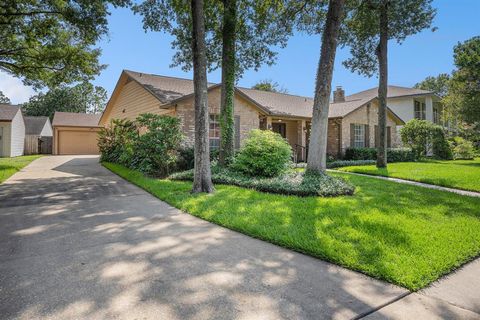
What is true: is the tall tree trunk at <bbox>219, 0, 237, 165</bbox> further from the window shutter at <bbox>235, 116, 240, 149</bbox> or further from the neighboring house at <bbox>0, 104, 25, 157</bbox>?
the neighboring house at <bbox>0, 104, 25, 157</bbox>

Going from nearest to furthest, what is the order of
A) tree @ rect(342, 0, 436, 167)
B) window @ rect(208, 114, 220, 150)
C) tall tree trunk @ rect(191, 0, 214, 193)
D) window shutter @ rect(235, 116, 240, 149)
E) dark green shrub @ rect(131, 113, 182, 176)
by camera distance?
tall tree trunk @ rect(191, 0, 214, 193), dark green shrub @ rect(131, 113, 182, 176), tree @ rect(342, 0, 436, 167), window @ rect(208, 114, 220, 150), window shutter @ rect(235, 116, 240, 149)

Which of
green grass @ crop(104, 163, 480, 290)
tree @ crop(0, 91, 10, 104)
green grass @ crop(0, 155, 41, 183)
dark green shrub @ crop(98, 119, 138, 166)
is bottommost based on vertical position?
green grass @ crop(104, 163, 480, 290)

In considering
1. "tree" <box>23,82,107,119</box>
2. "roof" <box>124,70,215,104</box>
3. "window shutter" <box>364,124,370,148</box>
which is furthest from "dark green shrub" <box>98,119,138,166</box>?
"tree" <box>23,82,107,119</box>

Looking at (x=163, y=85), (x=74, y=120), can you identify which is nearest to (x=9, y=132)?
(x=74, y=120)

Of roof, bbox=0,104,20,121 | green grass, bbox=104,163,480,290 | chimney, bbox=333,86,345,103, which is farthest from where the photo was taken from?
chimney, bbox=333,86,345,103

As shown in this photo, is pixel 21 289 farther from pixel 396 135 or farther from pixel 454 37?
pixel 454 37

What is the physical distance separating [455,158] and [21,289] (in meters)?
24.1

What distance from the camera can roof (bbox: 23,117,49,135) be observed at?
1292 inches

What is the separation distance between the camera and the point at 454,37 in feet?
69.7

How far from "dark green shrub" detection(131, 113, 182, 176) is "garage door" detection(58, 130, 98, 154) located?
809 inches

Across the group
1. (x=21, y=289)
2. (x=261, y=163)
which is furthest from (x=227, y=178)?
(x=21, y=289)

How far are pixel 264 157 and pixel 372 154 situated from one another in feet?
35.8

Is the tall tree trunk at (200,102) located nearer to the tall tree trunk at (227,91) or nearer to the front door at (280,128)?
the tall tree trunk at (227,91)

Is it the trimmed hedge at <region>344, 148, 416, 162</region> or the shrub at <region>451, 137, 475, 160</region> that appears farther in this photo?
the shrub at <region>451, 137, 475, 160</region>
